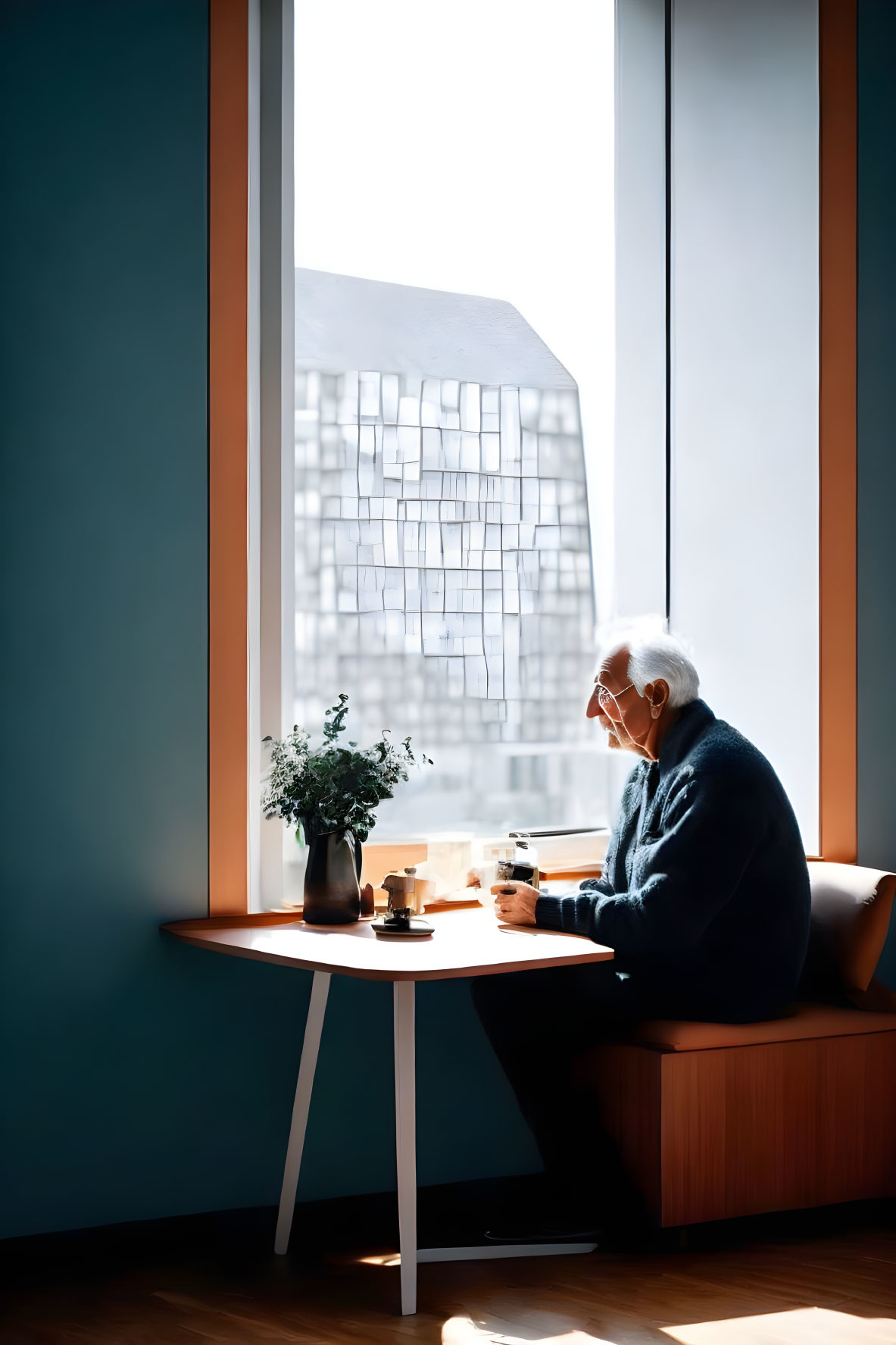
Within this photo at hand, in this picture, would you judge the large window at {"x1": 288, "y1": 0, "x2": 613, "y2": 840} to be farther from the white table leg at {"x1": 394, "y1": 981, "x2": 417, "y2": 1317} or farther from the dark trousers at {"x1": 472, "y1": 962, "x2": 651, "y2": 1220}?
the white table leg at {"x1": 394, "y1": 981, "x2": 417, "y2": 1317}

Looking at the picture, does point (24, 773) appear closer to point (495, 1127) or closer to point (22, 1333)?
point (22, 1333)

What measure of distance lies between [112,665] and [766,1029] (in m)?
1.60

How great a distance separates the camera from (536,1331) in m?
2.21

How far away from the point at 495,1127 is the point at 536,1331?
808mm

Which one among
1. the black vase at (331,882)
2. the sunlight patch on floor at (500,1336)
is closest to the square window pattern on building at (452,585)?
the black vase at (331,882)

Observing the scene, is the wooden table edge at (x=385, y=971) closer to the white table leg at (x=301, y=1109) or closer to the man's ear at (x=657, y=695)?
the white table leg at (x=301, y=1109)

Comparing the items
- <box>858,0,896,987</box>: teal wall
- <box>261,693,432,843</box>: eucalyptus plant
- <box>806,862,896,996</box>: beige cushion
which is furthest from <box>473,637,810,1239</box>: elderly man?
<box>858,0,896,987</box>: teal wall

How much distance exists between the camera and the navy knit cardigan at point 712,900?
2520 mm

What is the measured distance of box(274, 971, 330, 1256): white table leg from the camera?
260cm

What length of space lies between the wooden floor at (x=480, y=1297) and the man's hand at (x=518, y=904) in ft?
2.24

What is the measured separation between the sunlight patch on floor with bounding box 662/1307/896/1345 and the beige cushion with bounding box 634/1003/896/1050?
20.3 inches

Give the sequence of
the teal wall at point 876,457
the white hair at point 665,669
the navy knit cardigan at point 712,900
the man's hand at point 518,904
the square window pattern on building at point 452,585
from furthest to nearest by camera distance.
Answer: the teal wall at point 876,457, the square window pattern on building at point 452,585, the white hair at point 665,669, the man's hand at point 518,904, the navy knit cardigan at point 712,900

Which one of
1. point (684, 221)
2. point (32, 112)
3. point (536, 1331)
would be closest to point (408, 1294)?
point (536, 1331)

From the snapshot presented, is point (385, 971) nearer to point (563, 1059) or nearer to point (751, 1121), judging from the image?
point (563, 1059)
